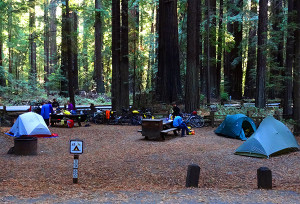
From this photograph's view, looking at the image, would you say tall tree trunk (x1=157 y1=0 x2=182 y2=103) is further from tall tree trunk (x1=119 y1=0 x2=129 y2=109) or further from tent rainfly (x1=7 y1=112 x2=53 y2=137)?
tent rainfly (x1=7 y1=112 x2=53 y2=137)

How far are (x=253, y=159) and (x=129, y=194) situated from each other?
6369 mm

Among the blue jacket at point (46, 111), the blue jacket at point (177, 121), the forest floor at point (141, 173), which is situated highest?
the blue jacket at point (46, 111)

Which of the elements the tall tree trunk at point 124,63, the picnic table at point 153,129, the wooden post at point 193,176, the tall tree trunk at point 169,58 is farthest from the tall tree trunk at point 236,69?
the wooden post at point 193,176

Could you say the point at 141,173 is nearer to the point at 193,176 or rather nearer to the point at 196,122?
the point at 193,176

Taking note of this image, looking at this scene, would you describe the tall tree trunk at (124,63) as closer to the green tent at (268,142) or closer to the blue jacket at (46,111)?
the blue jacket at (46,111)

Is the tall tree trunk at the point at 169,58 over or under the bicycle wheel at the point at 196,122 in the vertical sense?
over

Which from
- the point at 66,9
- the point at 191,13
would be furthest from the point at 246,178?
the point at 66,9

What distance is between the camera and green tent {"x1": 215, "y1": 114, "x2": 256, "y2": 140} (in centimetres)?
1586

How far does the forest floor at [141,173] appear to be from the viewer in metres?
6.28

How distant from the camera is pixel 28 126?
1290 cm

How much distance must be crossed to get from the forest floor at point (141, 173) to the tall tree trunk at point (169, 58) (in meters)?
9.97

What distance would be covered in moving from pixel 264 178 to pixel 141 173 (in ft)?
11.8

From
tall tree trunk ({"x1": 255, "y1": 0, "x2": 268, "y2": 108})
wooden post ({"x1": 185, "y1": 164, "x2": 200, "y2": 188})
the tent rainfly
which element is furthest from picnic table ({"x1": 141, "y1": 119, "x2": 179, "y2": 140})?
tall tree trunk ({"x1": 255, "y1": 0, "x2": 268, "y2": 108})

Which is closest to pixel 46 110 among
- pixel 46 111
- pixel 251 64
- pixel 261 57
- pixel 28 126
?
pixel 46 111
